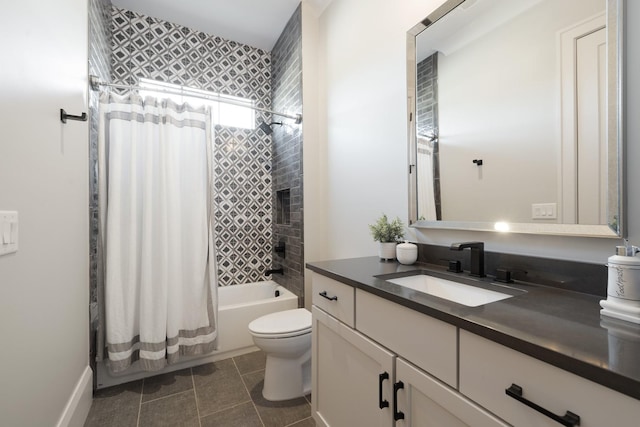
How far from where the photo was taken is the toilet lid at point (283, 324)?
172cm

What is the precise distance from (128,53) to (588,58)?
336 cm

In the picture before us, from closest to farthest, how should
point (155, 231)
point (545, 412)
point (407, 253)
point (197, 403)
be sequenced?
point (545, 412)
point (407, 253)
point (197, 403)
point (155, 231)

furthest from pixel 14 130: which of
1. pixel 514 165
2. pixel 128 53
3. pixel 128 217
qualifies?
pixel 128 53

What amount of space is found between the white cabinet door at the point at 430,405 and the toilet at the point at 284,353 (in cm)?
92

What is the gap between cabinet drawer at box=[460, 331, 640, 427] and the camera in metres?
0.47

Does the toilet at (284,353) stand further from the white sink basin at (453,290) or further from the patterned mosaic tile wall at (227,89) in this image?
the patterned mosaic tile wall at (227,89)

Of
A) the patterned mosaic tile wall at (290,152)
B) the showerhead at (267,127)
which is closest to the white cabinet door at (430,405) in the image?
the patterned mosaic tile wall at (290,152)

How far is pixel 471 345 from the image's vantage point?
0.68 metres

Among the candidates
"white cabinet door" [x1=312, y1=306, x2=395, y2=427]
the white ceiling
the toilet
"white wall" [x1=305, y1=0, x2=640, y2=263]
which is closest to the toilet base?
the toilet

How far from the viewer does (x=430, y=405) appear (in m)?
0.80

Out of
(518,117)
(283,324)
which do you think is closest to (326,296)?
(283,324)

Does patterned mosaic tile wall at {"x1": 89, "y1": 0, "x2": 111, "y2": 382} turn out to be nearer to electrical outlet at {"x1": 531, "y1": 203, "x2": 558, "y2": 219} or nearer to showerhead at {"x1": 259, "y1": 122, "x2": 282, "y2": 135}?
showerhead at {"x1": 259, "y1": 122, "x2": 282, "y2": 135}

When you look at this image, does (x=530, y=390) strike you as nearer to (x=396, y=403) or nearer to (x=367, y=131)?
(x=396, y=403)

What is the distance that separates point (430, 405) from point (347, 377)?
44 centimetres
